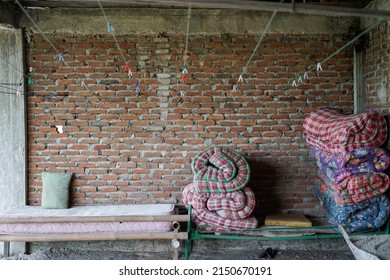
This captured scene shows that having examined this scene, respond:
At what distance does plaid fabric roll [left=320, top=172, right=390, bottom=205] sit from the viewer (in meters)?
4.12

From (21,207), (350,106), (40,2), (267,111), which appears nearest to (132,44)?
(40,2)

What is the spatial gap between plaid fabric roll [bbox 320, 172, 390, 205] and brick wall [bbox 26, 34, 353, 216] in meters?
0.89

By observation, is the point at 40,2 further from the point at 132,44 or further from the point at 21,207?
the point at 21,207

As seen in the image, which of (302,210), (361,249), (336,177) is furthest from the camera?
(302,210)

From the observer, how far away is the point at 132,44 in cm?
491

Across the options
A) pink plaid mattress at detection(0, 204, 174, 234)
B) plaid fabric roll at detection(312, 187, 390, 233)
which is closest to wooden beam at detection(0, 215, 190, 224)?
pink plaid mattress at detection(0, 204, 174, 234)

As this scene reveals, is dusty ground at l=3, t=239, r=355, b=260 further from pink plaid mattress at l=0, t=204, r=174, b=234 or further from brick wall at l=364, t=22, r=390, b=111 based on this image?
brick wall at l=364, t=22, r=390, b=111

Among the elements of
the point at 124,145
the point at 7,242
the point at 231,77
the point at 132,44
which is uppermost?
the point at 132,44

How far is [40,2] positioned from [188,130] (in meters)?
2.36

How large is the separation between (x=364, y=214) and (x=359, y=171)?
477 millimetres

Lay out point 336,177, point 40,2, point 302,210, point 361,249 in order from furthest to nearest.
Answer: point 302,210
point 40,2
point 336,177
point 361,249

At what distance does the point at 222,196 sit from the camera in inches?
176

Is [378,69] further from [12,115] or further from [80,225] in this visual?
[12,115]

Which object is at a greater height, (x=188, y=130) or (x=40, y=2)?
(x=40, y=2)
